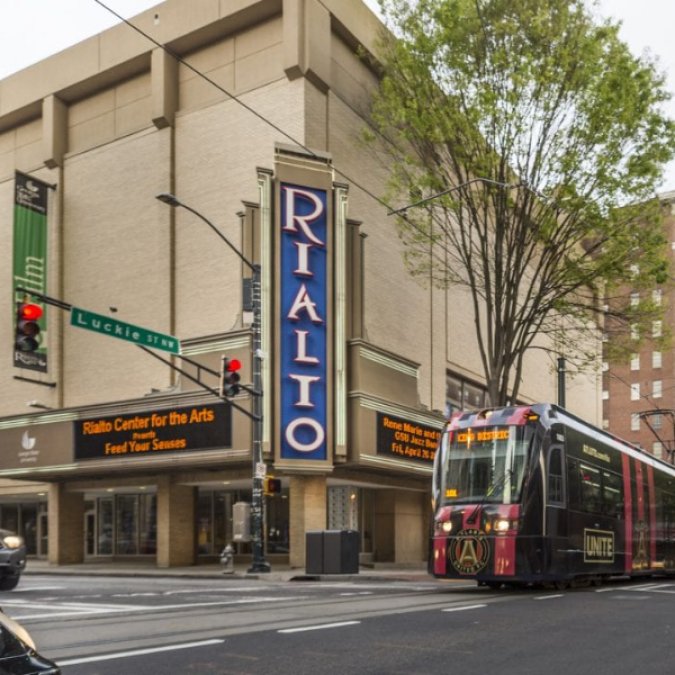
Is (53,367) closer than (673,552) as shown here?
No

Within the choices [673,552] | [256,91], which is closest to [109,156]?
[256,91]

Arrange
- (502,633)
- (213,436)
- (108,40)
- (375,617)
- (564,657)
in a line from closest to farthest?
(564,657) < (502,633) < (375,617) < (213,436) < (108,40)

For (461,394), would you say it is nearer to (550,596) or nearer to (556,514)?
(556,514)

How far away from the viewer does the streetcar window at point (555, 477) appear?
62.7 ft

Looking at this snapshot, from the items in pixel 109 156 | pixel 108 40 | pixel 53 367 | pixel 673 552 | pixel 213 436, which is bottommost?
pixel 673 552

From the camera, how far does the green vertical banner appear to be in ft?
126

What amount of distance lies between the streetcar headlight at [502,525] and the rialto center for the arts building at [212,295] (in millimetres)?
11597

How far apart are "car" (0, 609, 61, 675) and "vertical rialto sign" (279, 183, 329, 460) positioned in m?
26.4

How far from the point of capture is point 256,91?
3550 centimetres

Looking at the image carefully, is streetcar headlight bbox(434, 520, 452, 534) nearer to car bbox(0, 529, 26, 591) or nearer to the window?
car bbox(0, 529, 26, 591)

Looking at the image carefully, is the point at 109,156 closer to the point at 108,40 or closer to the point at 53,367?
the point at 108,40

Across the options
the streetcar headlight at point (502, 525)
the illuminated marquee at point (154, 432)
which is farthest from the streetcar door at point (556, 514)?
the illuminated marquee at point (154, 432)

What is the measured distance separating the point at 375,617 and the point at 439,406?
2891 cm

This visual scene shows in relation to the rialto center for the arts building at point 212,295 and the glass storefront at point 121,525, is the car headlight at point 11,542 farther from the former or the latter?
the glass storefront at point 121,525
